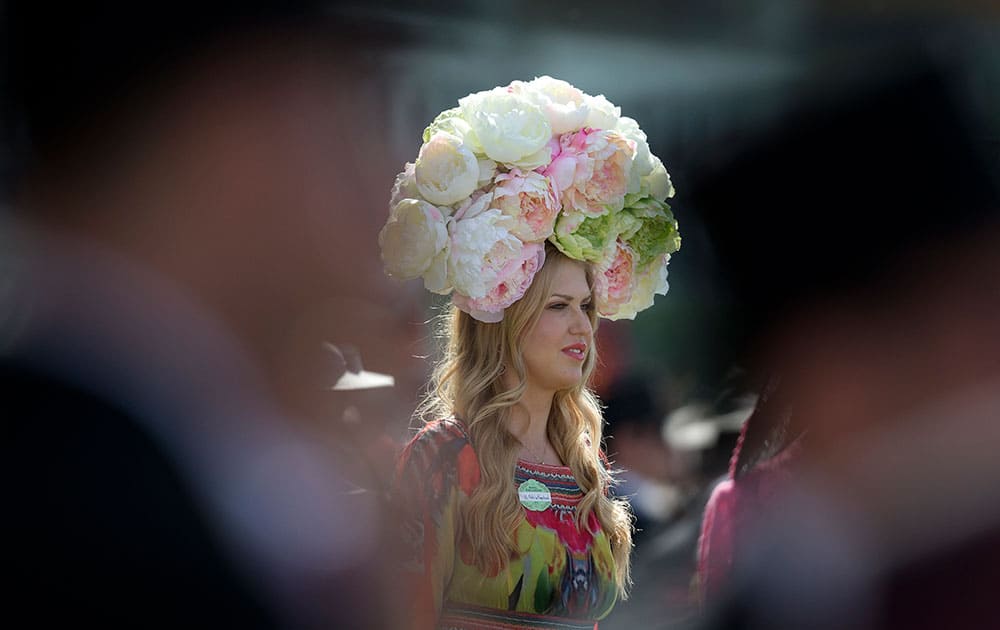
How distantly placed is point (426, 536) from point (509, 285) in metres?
0.56

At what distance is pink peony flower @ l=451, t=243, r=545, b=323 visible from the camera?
240cm

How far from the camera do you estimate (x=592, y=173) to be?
8.02 feet

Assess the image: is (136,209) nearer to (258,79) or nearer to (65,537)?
(65,537)

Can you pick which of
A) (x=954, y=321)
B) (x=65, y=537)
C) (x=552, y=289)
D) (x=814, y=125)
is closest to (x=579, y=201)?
(x=552, y=289)

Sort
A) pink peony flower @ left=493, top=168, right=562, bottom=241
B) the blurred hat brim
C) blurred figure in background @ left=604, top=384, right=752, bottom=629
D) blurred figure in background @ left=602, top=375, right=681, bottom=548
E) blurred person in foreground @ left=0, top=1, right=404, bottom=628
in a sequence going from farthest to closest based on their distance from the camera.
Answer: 1. blurred figure in background @ left=602, top=375, right=681, bottom=548
2. the blurred hat brim
3. blurred figure in background @ left=604, top=384, right=752, bottom=629
4. pink peony flower @ left=493, top=168, right=562, bottom=241
5. blurred person in foreground @ left=0, top=1, right=404, bottom=628

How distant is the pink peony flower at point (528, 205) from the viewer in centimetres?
241

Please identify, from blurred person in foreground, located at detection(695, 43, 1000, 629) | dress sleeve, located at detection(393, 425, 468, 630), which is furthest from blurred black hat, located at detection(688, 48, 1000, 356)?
dress sleeve, located at detection(393, 425, 468, 630)

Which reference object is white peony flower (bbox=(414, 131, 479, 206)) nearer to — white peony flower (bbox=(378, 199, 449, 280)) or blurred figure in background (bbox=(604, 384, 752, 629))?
white peony flower (bbox=(378, 199, 449, 280))

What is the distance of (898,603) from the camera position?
4.91 ft

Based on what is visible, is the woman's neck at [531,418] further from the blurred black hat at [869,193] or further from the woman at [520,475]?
the blurred black hat at [869,193]

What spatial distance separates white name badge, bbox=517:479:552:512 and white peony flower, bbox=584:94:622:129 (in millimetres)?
820

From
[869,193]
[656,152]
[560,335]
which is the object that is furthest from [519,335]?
[656,152]

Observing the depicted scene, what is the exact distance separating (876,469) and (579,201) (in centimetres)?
112

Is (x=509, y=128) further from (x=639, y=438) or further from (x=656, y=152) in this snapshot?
(x=656, y=152)
